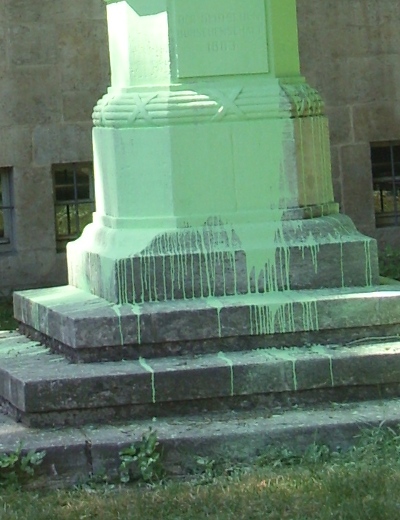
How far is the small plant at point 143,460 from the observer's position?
213 inches

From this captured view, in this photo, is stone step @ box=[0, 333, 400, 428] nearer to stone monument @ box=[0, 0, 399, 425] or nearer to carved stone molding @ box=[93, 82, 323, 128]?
stone monument @ box=[0, 0, 399, 425]

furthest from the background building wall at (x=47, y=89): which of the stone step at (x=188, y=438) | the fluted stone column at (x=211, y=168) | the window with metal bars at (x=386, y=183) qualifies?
the stone step at (x=188, y=438)

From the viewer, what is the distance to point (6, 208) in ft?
34.8

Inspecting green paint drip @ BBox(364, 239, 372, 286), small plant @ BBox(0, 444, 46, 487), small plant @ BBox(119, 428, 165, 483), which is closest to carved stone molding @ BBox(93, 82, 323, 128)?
green paint drip @ BBox(364, 239, 372, 286)

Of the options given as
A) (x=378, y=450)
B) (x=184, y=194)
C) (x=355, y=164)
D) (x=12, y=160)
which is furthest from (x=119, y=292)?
(x=355, y=164)

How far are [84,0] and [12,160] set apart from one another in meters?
1.35

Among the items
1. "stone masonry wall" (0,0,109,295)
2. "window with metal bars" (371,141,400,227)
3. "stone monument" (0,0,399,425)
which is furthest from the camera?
"window with metal bars" (371,141,400,227)

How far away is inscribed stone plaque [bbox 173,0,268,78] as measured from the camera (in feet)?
20.7

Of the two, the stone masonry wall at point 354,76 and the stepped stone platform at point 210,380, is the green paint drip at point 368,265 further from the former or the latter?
the stone masonry wall at point 354,76

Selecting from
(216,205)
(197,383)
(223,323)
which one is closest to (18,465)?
(197,383)

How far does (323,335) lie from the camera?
20.2 ft

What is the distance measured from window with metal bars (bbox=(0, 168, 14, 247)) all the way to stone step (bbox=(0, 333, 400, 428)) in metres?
4.59

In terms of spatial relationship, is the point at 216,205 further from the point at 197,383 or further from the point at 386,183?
the point at 386,183

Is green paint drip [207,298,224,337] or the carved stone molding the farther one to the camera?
the carved stone molding
